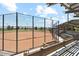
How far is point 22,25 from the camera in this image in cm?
270

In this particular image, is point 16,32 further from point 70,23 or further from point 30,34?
point 70,23

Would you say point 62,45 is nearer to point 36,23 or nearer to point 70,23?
point 70,23

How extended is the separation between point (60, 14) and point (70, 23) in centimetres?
23

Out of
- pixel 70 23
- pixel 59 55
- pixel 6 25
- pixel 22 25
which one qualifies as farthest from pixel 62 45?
pixel 6 25

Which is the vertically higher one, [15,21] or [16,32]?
[15,21]

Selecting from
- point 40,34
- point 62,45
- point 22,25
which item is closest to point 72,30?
point 62,45

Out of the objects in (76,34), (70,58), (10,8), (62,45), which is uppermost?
(10,8)

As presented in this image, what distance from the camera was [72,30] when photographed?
9.14 feet

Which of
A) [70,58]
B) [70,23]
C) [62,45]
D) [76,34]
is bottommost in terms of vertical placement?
[70,58]

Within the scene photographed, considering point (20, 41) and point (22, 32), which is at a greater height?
point (22, 32)

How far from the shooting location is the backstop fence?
2.69 m

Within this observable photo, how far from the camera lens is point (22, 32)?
8.92 ft

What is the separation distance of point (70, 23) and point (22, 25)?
0.80 meters

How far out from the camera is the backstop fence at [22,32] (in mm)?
2688
